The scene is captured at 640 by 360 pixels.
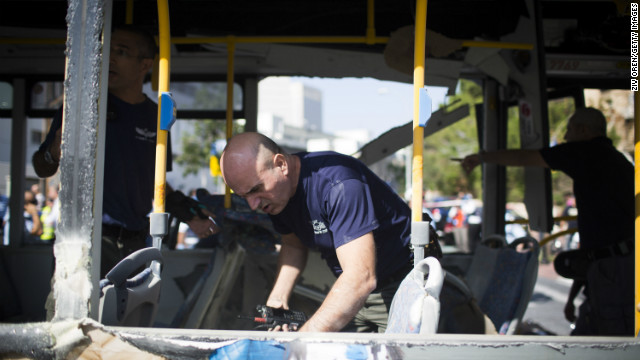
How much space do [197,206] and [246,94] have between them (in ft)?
5.46

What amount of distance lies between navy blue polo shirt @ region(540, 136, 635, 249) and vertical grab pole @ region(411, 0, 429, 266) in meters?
2.44

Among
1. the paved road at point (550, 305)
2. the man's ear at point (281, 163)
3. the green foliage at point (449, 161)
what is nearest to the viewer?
the man's ear at point (281, 163)

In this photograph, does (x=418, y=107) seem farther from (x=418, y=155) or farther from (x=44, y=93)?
(x=44, y=93)

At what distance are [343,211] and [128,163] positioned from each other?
4.60ft

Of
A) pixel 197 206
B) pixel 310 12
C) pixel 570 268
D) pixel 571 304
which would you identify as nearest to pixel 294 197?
pixel 197 206

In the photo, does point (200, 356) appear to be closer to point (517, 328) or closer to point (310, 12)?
point (517, 328)

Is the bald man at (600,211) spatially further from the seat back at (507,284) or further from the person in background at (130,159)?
the person in background at (130,159)

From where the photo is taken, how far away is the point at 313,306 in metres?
3.71

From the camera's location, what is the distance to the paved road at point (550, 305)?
7309 mm

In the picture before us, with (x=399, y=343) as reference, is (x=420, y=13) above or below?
above

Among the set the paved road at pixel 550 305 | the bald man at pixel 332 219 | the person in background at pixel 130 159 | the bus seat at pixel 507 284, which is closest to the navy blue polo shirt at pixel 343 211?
the bald man at pixel 332 219

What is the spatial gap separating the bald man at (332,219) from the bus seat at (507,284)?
1.16 meters

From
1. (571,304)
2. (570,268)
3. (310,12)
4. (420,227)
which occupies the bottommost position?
(571,304)

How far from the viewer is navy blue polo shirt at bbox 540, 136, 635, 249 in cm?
366
